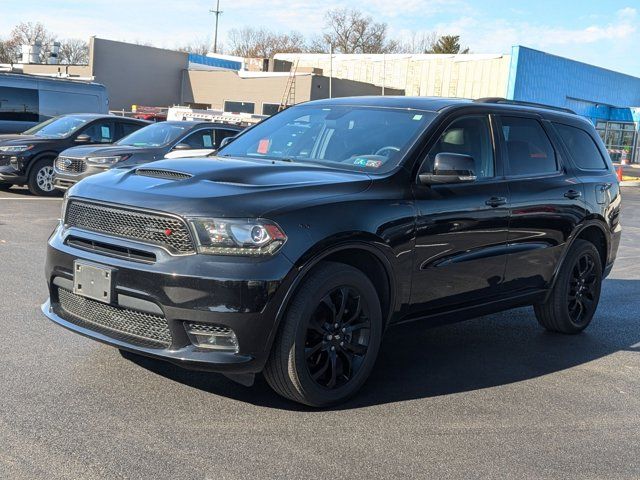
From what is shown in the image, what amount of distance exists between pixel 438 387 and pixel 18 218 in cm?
838

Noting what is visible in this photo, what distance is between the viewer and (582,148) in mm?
6742

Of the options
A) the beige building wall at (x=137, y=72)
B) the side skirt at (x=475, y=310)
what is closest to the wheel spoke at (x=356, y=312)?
the side skirt at (x=475, y=310)

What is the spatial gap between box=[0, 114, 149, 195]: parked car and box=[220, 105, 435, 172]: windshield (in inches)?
378

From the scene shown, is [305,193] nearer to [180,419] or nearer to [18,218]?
[180,419]

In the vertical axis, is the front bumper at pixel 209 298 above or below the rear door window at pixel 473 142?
below

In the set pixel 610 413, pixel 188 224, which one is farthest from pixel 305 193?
pixel 610 413

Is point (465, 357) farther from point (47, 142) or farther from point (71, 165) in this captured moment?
point (47, 142)

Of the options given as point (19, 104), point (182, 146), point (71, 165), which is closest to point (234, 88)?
point (19, 104)

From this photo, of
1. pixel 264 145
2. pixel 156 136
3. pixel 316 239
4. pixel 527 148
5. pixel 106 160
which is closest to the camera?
pixel 316 239

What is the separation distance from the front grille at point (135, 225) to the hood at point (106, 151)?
29.0 feet

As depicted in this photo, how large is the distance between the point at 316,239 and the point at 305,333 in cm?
52

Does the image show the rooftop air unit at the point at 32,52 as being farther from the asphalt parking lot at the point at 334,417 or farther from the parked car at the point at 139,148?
the asphalt parking lot at the point at 334,417

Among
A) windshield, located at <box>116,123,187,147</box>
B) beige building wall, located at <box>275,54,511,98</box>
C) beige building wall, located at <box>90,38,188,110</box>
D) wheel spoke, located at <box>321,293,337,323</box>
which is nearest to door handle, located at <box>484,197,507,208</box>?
wheel spoke, located at <box>321,293,337,323</box>

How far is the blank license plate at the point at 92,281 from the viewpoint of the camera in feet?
13.4
